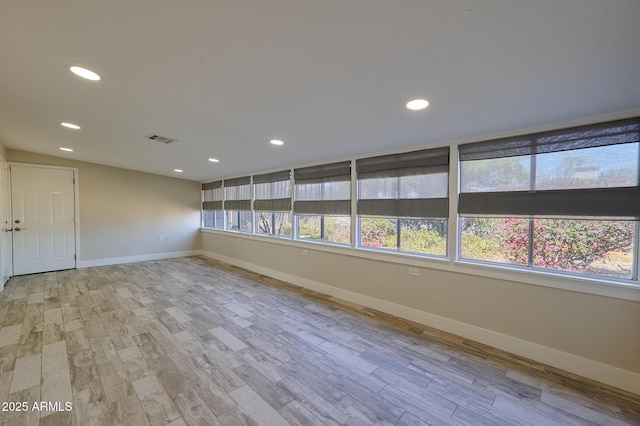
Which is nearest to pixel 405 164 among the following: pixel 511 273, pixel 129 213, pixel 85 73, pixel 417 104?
pixel 417 104

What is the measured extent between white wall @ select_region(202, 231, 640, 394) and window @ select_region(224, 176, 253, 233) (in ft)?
8.83

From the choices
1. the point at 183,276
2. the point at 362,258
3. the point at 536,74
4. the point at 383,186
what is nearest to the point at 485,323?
the point at 362,258

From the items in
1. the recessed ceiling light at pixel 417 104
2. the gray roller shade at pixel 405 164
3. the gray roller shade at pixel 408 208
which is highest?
the recessed ceiling light at pixel 417 104

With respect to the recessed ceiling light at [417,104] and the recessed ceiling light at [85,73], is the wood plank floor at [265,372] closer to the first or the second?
the recessed ceiling light at [417,104]

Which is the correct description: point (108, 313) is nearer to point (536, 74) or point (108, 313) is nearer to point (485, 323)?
point (485, 323)

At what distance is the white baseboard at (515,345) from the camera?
6.65 feet

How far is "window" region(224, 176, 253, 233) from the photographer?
580 centimetres

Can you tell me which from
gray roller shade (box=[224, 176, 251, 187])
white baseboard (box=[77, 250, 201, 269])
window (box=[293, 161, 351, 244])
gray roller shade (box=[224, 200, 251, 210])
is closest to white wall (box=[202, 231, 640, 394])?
window (box=[293, 161, 351, 244])

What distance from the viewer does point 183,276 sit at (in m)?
5.02

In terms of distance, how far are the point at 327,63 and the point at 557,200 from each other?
92.7 inches

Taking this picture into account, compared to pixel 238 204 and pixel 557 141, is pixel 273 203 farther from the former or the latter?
pixel 557 141

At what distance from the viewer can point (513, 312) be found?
2465 millimetres

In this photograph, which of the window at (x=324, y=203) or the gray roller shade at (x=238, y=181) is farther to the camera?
the gray roller shade at (x=238, y=181)

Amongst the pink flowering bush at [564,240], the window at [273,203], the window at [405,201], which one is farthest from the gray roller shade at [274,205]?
the pink flowering bush at [564,240]
